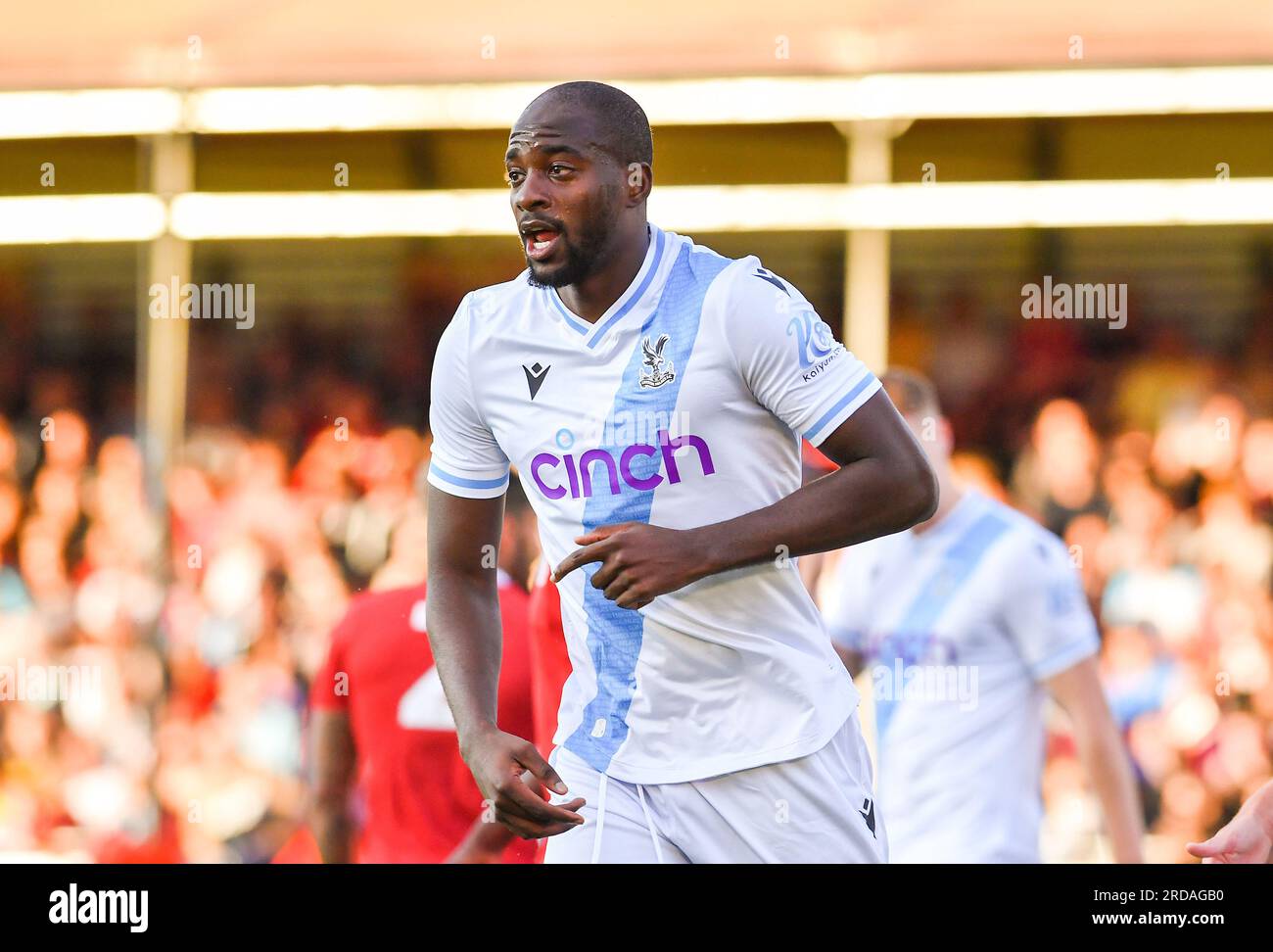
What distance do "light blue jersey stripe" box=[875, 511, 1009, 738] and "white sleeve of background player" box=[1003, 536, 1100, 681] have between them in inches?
3.8

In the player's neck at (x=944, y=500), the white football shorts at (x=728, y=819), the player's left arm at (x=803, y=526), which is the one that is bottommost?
the white football shorts at (x=728, y=819)

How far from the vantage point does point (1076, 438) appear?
753 centimetres

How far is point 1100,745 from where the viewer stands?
Result: 4043 mm

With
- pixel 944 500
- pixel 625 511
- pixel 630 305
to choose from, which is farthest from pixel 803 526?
pixel 944 500

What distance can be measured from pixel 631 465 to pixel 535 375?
10.5 inches

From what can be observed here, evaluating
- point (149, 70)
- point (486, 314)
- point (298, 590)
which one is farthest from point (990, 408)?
point (486, 314)

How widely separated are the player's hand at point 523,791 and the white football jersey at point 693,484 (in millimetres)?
Result: 152

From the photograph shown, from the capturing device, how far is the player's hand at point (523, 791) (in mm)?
2576

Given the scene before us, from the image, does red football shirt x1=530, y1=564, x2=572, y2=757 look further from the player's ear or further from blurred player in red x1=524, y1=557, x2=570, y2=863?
the player's ear

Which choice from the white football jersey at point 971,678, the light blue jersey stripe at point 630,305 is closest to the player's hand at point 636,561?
the light blue jersey stripe at point 630,305

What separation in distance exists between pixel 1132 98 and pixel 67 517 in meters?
5.75

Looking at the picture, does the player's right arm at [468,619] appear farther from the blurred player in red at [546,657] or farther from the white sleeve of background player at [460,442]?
the blurred player in red at [546,657]
